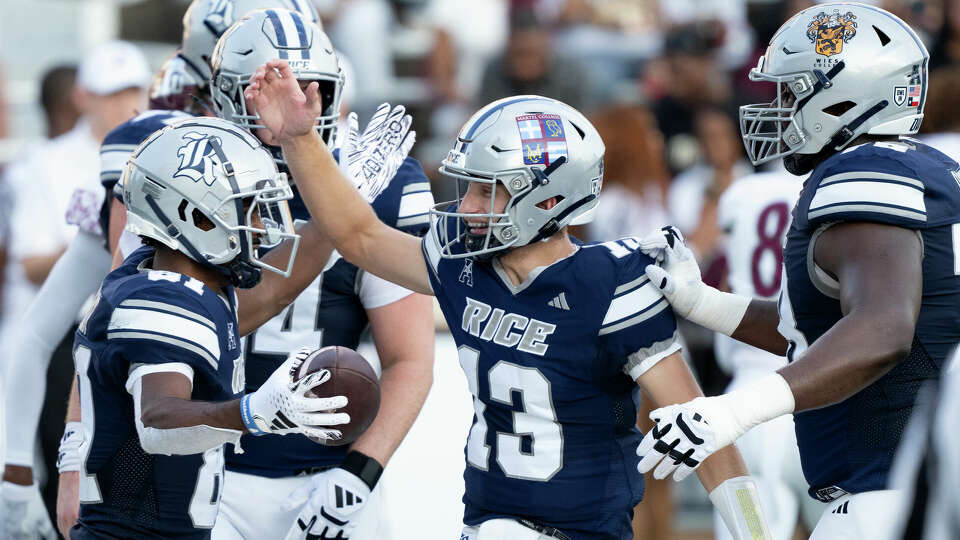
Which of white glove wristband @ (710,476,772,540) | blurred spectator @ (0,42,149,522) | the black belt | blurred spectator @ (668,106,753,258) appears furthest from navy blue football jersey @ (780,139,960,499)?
blurred spectator @ (668,106,753,258)

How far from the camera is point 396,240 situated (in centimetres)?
342

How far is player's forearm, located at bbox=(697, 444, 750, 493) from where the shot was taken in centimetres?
305

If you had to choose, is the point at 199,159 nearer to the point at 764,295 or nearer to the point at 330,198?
the point at 330,198

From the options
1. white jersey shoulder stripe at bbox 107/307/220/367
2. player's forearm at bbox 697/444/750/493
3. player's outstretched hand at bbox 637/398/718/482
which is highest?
white jersey shoulder stripe at bbox 107/307/220/367

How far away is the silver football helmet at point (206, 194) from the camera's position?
304 cm

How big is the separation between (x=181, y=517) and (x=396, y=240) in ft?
2.96

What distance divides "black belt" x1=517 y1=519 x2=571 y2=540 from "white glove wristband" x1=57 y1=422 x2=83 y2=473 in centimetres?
127

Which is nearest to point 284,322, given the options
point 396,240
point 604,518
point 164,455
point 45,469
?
point 396,240

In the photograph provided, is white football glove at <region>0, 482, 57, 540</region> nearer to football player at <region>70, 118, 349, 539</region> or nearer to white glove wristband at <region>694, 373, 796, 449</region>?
football player at <region>70, 118, 349, 539</region>

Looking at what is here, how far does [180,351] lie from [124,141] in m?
1.17

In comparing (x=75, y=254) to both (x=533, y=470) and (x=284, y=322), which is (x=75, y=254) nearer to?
(x=284, y=322)

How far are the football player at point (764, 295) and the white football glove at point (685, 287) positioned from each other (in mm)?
1560

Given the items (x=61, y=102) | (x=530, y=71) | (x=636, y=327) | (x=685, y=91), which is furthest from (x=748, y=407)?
(x=685, y=91)

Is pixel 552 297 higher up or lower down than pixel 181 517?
higher up
